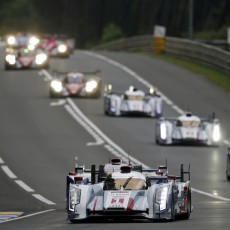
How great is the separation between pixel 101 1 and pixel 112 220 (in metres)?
151

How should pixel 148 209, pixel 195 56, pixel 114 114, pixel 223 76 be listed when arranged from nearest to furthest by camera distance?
1. pixel 148 209
2. pixel 114 114
3. pixel 223 76
4. pixel 195 56

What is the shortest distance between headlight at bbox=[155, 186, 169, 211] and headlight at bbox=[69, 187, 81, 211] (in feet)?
4.73

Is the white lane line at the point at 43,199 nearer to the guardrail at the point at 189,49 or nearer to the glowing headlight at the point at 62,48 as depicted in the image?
the guardrail at the point at 189,49

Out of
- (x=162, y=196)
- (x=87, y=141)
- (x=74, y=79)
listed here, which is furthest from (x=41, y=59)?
(x=162, y=196)

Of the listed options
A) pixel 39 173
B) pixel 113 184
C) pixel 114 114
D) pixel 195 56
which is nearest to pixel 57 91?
pixel 114 114

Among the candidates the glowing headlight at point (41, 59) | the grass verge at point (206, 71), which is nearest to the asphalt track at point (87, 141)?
the grass verge at point (206, 71)

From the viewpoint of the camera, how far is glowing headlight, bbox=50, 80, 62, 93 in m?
58.5

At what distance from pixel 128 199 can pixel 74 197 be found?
111cm

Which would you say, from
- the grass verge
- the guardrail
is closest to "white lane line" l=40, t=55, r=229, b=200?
the grass verge

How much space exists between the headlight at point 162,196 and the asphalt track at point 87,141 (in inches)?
18.0

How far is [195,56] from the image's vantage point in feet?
240

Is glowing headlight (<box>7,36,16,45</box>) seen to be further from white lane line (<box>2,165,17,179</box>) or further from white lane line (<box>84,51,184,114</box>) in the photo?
white lane line (<box>2,165,17,179</box>)

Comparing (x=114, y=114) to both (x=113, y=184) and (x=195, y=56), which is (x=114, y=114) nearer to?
(x=195, y=56)

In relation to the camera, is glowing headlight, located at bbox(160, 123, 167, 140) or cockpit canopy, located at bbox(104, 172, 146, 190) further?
glowing headlight, located at bbox(160, 123, 167, 140)
